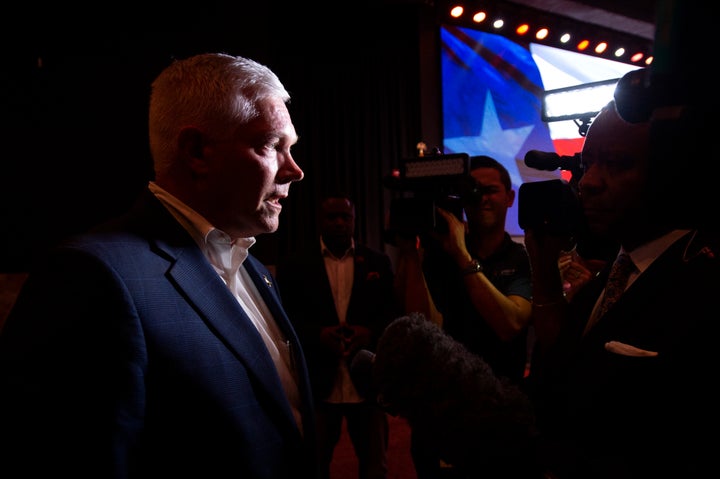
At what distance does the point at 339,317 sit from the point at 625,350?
1855 mm

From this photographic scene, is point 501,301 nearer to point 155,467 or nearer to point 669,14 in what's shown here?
point 155,467

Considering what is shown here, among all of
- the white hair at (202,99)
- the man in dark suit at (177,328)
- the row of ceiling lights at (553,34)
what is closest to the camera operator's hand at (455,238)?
the man in dark suit at (177,328)

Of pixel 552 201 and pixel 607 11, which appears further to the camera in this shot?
pixel 607 11

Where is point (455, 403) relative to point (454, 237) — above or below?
below

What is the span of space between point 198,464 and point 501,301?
3.37ft

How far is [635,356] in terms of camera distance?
2.17 ft

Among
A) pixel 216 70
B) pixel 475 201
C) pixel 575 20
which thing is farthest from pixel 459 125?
pixel 216 70

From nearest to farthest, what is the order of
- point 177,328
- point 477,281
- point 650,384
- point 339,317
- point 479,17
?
point 650,384, point 177,328, point 477,281, point 339,317, point 479,17

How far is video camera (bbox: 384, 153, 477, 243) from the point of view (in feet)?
4.50

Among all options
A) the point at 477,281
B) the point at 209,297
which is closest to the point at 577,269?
the point at 477,281

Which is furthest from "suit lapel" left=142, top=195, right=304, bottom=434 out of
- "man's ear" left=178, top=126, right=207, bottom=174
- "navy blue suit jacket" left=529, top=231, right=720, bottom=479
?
"navy blue suit jacket" left=529, top=231, right=720, bottom=479

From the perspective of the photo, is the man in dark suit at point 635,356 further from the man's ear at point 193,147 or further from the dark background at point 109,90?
the dark background at point 109,90

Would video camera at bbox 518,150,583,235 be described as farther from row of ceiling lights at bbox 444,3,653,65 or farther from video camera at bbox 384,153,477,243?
row of ceiling lights at bbox 444,3,653,65

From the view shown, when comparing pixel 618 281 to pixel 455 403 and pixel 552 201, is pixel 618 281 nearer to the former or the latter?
pixel 552 201
